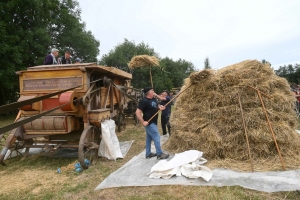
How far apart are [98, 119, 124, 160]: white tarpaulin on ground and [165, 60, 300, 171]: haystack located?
141cm

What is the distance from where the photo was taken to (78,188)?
3621 mm

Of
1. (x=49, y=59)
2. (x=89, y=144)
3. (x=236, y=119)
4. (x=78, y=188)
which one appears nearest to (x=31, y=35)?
(x=49, y=59)

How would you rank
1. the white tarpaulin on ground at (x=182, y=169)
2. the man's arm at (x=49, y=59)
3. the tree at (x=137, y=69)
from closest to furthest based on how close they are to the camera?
the white tarpaulin on ground at (x=182, y=169) → the man's arm at (x=49, y=59) → the tree at (x=137, y=69)

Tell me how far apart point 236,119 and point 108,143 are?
9.93 feet

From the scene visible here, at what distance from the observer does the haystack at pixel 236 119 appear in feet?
14.3

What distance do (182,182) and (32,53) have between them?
651 inches

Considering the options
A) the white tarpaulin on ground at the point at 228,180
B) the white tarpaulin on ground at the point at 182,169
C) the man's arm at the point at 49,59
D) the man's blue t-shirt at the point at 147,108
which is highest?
the man's arm at the point at 49,59

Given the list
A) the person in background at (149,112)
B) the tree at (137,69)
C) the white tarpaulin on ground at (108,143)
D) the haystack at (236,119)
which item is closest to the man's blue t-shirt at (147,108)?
the person in background at (149,112)

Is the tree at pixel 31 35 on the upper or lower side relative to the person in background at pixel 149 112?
upper

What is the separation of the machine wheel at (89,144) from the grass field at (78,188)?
21 centimetres

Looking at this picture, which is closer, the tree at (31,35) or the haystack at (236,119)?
the haystack at (236,119)

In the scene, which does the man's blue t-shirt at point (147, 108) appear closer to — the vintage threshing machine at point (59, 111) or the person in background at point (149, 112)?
the person in background at point (149, 112)

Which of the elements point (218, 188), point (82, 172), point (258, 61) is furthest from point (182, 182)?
point (258, 61)

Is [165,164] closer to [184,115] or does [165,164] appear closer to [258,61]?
[184,115]
